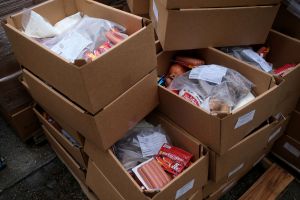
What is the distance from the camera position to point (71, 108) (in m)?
1.01

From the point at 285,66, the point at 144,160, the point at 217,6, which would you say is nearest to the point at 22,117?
the point at 144,160

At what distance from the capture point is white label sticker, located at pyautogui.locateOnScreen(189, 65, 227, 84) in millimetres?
1190

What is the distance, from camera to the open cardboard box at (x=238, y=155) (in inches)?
45.3

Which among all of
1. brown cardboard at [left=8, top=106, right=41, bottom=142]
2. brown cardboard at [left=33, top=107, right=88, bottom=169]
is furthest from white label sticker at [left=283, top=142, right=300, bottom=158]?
brown cardboard at [left=8, top=106, right=41, bottom=142]

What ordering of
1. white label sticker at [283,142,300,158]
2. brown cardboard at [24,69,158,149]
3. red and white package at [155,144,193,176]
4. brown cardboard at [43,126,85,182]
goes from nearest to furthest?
brown cardboard at [24,69,158,149]
red and white package at [155,144,193,176]
brown cardboard at [43,126,85,182]
white label sticker at [283,142,300,158]

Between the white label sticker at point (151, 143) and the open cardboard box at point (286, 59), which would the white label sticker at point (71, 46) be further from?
the open cardboard box at point (286, 59)

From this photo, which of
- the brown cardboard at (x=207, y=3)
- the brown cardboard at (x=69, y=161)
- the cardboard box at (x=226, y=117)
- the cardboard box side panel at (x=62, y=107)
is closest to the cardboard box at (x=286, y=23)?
the brown cardboard at (x=207, y=3)

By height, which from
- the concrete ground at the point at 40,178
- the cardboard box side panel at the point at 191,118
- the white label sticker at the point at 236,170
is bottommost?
the concrete ground at the point at 40,178

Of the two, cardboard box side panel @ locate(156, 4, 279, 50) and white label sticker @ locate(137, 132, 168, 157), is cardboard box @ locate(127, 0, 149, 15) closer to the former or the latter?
cardboard box side panel @ locate(156, 4, 279, 50)

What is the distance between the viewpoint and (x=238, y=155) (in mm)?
1223

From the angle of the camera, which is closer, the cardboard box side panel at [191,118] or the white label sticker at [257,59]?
the cardboard box side panel at [191,118]

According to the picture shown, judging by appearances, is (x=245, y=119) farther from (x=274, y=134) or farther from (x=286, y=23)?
(x=286, y=23)

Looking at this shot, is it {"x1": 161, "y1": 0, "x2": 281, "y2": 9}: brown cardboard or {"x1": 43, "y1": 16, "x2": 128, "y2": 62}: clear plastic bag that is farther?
{"x1": 161, "y1": 0, "x2": 281, "y2": 9}: brown cardboard

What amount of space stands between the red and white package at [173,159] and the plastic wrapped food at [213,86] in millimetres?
208
